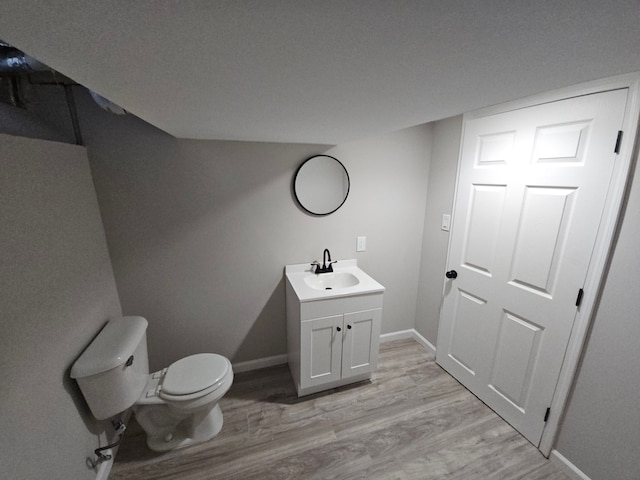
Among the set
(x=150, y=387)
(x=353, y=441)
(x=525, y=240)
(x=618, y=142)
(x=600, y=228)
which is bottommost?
(x=353, y=441)

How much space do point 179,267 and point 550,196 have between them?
7.85ft

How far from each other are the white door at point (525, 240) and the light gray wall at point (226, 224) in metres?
0.55

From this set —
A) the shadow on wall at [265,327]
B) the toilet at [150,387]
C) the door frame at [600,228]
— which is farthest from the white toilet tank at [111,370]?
the door frame at [600,228]

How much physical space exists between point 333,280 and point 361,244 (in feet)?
1.39

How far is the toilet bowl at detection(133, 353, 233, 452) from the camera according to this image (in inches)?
55.9

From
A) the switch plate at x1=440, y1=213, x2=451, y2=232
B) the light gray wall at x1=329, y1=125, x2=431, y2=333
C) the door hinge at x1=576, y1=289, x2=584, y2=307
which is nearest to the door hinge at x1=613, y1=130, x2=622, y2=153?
the door hinge at x1=576, y1=289, x2=584, y2=307

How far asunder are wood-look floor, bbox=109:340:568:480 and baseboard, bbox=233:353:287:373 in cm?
13

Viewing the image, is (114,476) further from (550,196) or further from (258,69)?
(550,196)

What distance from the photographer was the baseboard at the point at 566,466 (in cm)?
133

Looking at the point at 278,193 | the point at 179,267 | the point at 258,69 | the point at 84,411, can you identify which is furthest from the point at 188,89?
the point at 84,411

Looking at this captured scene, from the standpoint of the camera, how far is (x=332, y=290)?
1.83 m

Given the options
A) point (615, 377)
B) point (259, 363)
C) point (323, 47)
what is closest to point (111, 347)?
point (259, 363)

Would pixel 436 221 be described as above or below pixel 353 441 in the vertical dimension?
above

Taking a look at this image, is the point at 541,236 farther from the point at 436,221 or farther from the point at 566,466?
the point at 566,466
